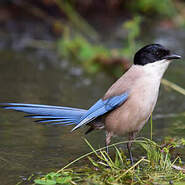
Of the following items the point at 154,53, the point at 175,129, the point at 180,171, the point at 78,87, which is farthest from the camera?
the point at 78,87

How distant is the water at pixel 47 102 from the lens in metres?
4.20

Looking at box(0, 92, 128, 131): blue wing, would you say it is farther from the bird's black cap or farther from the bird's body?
the bird's black cap

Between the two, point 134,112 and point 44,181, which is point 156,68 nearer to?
point 134,112

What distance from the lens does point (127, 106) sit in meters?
4.22

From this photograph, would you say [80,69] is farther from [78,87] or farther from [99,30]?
[99,30]

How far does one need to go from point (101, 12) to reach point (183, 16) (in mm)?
1630

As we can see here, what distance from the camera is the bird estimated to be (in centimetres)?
417

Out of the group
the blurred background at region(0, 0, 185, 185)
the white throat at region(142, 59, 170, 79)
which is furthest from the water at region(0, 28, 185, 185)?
the white throat at region(142, 59, 170, 79)

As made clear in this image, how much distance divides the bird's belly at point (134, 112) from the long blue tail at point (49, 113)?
0.36 metres

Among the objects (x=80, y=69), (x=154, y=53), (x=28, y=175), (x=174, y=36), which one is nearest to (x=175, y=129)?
(x=154, y=53)

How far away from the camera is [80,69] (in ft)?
25.9

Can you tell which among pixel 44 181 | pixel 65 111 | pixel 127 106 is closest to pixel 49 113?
pixel 65 111

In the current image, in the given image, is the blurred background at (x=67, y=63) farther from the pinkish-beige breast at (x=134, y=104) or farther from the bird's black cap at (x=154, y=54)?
the bird's black cap at (x=154, y=54)

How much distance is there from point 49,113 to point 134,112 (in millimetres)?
778
